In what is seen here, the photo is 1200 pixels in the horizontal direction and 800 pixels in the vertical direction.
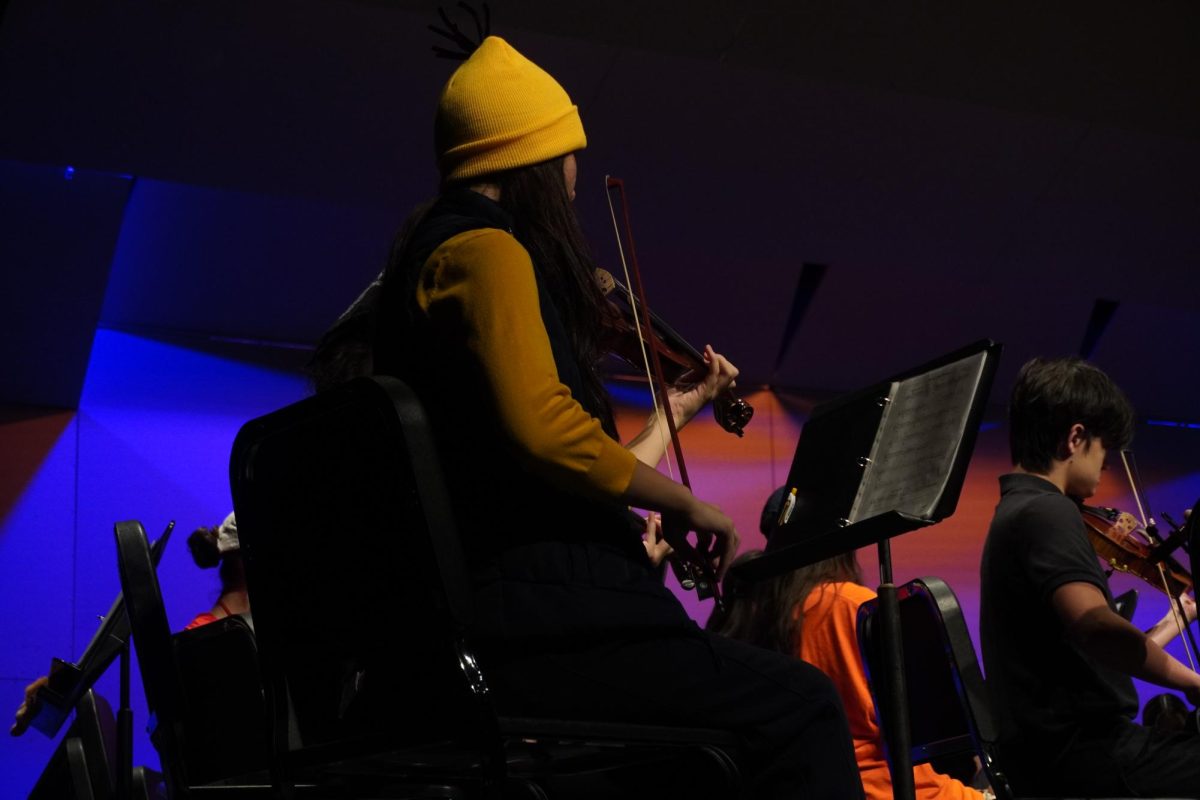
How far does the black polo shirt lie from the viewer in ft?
9.39

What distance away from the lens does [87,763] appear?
2.98m

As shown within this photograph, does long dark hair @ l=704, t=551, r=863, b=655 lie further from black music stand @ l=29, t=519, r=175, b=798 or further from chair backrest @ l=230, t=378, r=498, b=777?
chair backrest @ l=230, t=378, r=498, b=777

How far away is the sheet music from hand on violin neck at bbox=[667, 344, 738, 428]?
414 millimetres

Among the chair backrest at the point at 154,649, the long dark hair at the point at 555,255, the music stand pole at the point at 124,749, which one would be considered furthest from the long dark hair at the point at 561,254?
the music stand pole at the point at 124,749

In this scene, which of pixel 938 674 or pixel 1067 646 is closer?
pixel 938 674

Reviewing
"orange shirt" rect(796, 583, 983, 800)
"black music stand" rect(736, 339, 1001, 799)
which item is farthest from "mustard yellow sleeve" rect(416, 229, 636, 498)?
"orange shirt" rect(796, 583, 983, 800)

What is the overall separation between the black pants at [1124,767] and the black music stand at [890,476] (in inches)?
33.6

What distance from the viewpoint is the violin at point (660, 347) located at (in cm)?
239

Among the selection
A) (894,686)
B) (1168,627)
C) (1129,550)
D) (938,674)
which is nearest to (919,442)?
(894,686)

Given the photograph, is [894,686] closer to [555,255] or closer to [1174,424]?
[555,255]

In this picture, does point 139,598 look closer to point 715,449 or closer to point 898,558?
point 715,449

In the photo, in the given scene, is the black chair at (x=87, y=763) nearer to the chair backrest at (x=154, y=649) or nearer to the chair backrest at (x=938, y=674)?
the chair backrest at (x=154, y=649)

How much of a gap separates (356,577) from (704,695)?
1.42ft

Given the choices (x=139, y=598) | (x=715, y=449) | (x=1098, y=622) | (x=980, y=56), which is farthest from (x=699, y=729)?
(x=715, y=449)
